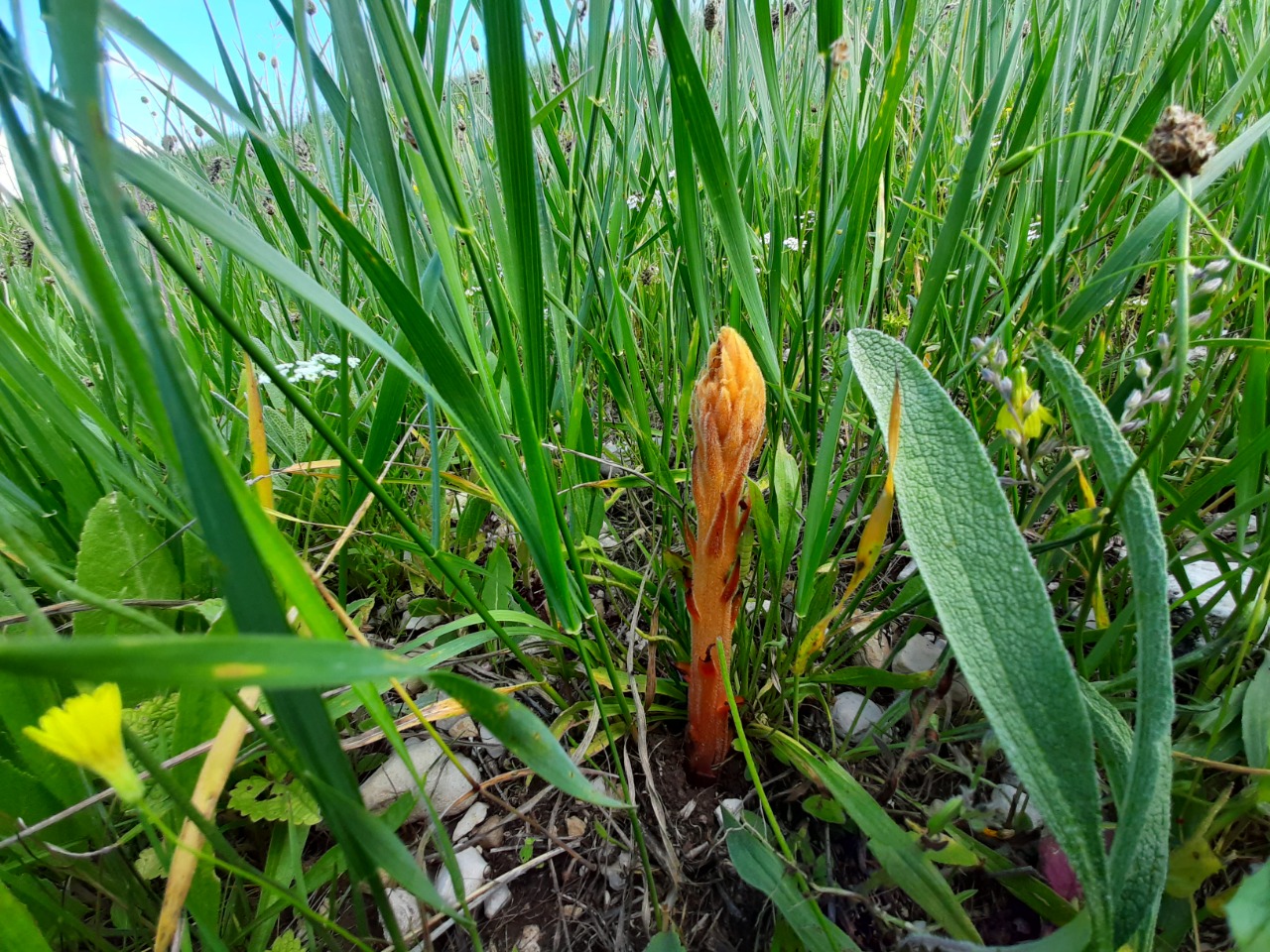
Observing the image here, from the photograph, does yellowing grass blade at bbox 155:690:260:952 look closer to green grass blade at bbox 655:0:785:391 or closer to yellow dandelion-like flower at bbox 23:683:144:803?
yellow dandelion-like flower at bbox 23:683:144:803

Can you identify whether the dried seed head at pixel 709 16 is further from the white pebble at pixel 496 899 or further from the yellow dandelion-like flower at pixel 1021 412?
the white pebble at pixel 496 899

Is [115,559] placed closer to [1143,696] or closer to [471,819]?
[471,819]

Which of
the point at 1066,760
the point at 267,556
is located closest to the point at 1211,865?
the point at 1066,760

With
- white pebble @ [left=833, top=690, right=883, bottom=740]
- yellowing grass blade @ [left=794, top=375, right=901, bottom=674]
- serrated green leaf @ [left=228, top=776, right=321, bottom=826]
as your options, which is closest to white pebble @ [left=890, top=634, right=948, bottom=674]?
white pebble @ [left=833, top=690, right=883, bottom=740]

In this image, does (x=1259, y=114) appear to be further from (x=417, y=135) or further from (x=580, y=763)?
(x=580, y=763)

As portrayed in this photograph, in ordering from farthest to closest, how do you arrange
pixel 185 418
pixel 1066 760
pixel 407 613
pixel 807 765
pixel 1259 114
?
pixel 407 613 < pixel 1259 114 < pixel 807 765 < pixel 1066 760 < pixel 185 418

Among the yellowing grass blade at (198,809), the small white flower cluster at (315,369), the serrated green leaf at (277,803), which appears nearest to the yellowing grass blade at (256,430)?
the yellowing grass blade at (198,809)
